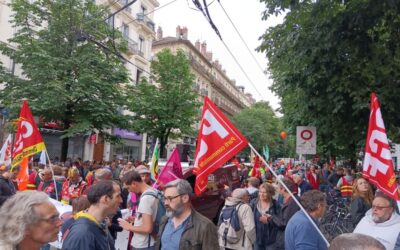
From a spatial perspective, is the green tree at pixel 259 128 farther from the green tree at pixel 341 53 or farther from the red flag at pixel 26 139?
the red flag at pixel 26 139

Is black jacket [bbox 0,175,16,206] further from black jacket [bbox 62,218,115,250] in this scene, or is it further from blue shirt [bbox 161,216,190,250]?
black jacket [bbox 62,218,115,250]

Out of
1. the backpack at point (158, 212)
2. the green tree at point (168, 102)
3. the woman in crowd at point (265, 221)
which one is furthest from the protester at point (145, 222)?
the green tree at point (168, 102)

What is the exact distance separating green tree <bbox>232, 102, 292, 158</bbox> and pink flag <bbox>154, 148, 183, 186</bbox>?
4350 centimetres

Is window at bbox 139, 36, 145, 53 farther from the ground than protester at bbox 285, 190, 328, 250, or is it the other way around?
window at bbox 139, 36, 145, 53

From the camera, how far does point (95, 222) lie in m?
3.16

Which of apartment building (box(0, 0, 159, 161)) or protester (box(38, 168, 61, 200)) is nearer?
protester (box(38, 168, 61, 200))

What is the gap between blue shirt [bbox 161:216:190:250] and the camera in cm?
365

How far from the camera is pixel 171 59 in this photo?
29328 millimetres

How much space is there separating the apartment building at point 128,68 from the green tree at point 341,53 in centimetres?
1762

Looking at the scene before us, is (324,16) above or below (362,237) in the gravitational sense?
above

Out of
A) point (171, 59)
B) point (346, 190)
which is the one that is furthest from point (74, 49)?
point (346, 190)

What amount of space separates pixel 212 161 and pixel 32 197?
2.64 metres

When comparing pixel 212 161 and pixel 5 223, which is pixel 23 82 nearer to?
pixel 212 161

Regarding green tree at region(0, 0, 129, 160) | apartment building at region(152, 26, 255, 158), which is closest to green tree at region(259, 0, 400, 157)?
green tree at region(0, 0, 129, 160)
